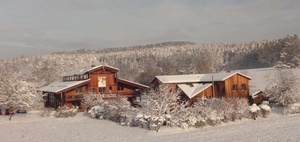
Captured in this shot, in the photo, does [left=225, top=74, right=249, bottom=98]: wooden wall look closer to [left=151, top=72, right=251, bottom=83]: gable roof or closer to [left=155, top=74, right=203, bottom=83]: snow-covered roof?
[left=151, top=72, right=251, bottom=83]: gable roof

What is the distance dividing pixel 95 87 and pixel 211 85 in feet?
52.3

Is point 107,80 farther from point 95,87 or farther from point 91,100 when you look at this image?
point 91,100

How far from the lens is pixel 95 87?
47875 mm

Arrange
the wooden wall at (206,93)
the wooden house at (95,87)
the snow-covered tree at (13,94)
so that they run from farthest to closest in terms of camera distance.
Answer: the wooden house at (95,87)
the wooden wall at (206,93)
the snow-covered tree at (13,94)

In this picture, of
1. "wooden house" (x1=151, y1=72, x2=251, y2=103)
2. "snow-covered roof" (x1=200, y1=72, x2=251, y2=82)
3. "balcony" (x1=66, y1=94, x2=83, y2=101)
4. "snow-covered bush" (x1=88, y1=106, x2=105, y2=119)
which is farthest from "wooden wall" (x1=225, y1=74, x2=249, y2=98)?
"balcony" (x1=66, y1=94, x2=83, y2=101)

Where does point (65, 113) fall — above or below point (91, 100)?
below

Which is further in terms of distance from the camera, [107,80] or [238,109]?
[107,80]

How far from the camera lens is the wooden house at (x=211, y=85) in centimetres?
4525

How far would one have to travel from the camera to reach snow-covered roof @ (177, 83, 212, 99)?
4450 centimetres

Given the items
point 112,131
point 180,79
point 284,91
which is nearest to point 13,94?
point 112,131

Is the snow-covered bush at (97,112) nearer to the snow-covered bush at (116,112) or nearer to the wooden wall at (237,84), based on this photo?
the snow-covered bush at (116,112)

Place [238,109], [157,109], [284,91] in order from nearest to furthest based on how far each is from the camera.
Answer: [157,109] < [238,109] < [284,91]

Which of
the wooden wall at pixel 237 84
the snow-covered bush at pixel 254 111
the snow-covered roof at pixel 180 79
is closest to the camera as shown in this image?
the snow-covered bush at pixel 254 111

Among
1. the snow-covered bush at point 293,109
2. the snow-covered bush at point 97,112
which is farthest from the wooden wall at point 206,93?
the snow-covered bush at point 97,112
